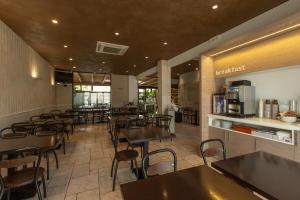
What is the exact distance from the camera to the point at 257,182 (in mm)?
1238

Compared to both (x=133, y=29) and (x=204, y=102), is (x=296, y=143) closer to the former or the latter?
(x=204, y=102)

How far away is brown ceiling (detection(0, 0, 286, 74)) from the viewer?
8.95 feet

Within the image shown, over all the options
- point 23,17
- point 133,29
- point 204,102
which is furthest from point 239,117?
point 23,17

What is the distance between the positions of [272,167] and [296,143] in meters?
1.23

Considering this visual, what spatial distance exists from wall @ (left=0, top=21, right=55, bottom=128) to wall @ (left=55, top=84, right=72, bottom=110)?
352 centimetres

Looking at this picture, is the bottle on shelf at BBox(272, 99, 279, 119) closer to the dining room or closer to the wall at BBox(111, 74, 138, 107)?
the dining room

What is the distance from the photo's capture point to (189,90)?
9680 millimetres

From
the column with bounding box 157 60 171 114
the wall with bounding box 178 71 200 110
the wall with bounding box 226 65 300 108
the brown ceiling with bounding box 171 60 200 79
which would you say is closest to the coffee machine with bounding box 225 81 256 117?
the wall with bounding box 226 65 300 108

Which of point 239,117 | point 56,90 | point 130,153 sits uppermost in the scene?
point 56,90

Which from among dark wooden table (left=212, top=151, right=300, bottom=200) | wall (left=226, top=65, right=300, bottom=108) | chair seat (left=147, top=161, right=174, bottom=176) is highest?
wall (left=226, top=65, right=300, bottom=108)

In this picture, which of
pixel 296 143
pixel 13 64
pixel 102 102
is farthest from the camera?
pixel 102 102

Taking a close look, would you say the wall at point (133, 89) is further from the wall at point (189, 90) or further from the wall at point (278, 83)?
the wall at point (278, 83)

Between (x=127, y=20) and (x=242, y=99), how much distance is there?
9.44 feet

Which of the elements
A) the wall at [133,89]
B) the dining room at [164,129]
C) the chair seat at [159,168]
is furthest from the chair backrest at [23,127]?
the wall at [133,89]
